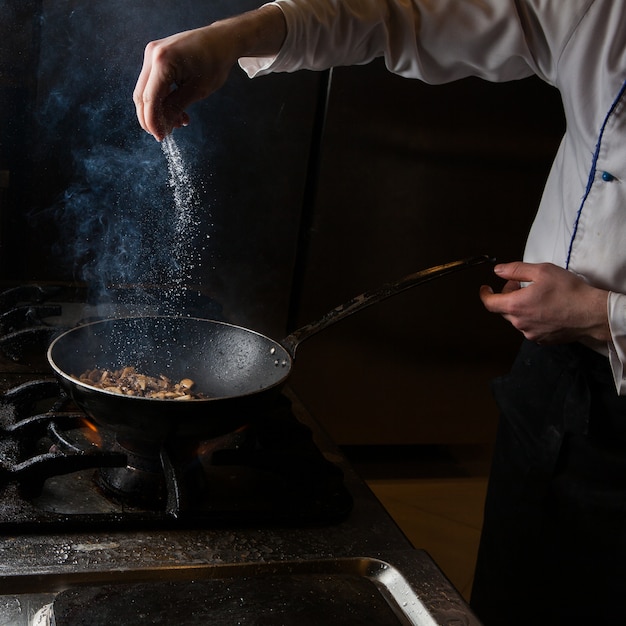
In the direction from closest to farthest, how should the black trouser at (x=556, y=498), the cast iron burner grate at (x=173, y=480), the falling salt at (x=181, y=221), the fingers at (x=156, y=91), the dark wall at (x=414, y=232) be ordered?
1. the cast iron burner grate at (x=173, y=480)
2. the fingers at (x=156, y=91)
3. the black trouser at (x=556, y=498)
4. the falling salt at (x=181, y=221)
5. the dark wall at (x=414, y=232)

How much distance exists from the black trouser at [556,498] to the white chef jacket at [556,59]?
0.37 ft

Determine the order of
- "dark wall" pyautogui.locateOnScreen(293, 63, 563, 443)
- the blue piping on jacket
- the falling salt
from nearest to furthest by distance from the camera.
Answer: the blue piping on jacket → the falling salt → "dark wall" pyautogui.locateOnScreen(293, 63, 563, 443)

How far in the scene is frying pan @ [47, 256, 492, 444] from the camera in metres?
0.79

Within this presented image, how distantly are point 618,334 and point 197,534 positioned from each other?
556mm

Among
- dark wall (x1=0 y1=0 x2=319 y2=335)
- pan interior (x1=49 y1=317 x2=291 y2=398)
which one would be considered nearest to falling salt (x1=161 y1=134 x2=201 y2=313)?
dark wall (x1=0 y1=0 x2=319 y2=335)

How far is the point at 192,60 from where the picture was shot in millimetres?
912

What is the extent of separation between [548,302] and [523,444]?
33 centimetres

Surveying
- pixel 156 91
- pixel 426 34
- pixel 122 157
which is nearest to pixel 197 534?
pixel 156 91

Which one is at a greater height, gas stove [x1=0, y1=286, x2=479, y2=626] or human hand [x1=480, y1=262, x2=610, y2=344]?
human hand [x1=480, y1=262, x2=610, y2=344]

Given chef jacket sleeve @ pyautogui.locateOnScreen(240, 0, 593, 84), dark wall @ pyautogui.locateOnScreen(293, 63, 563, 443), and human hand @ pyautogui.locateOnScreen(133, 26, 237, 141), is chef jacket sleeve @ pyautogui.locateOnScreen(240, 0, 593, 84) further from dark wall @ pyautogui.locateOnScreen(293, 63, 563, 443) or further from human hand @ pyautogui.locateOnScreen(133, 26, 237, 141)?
dark wall @ pyautogui.locateOnScreen(293, 63, 563, 443)

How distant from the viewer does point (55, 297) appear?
150cm

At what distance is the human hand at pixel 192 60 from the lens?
35.1 inches

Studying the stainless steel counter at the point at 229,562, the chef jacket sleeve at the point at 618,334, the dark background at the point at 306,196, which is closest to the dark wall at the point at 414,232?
the dark background at the point at 306,196

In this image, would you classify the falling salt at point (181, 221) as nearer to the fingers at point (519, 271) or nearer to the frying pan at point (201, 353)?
the frying pan at point (201, 353)
